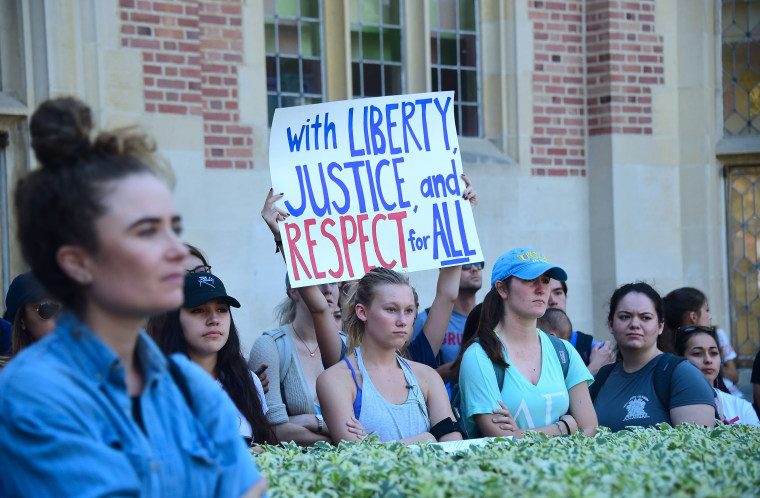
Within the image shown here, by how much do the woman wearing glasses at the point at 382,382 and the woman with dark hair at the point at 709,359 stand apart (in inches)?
93.9

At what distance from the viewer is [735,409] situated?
6461 millimetres

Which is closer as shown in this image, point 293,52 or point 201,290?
point 201,290

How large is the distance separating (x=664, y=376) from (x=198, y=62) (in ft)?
16.3

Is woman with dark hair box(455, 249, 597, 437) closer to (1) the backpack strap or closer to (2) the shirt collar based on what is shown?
(1) the backpack strap

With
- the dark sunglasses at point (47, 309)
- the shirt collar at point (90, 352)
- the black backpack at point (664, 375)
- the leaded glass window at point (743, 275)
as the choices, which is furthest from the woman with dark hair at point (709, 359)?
the shirt collar at point (90, 352)

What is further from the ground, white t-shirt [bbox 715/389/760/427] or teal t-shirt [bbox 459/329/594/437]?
teal t-shirt [bbox 459/329/594/437]

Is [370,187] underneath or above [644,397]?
above

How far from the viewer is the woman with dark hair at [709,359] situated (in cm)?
644

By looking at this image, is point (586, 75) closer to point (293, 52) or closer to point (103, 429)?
point (293, 52)

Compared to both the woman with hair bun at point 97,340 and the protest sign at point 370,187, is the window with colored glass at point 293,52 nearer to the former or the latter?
the protest sign at point 370,187

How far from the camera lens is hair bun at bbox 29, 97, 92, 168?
2191 mm

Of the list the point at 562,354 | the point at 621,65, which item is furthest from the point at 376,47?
the point at 562,354

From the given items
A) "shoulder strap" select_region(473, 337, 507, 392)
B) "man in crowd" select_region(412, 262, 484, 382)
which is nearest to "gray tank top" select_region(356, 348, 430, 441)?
"shoulder strap" select_region(473, 337, 507, 392)

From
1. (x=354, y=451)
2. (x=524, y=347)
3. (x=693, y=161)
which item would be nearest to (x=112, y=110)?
(x=524, y=347)
